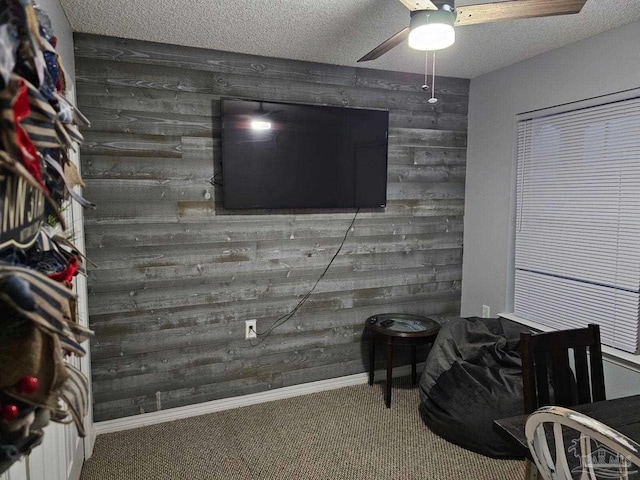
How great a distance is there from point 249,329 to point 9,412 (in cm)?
245

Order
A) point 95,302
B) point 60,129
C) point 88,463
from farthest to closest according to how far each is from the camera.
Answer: point 95,302
point 88,463
point 60,129

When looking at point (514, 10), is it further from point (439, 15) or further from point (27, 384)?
point (27, 384)

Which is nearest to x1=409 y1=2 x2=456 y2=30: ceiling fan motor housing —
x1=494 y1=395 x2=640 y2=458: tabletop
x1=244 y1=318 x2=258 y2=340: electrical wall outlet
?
x1=494 y1=395 x2=640 y2=458: tabletop

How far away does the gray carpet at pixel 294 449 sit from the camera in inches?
93.3

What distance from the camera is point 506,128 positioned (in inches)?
128

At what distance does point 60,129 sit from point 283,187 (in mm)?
2226

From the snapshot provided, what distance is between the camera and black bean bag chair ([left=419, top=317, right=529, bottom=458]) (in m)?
2.53

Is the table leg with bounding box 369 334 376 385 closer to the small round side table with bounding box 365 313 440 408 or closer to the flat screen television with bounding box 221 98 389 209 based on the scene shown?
the small round side table with bounding box 365 313 440 408

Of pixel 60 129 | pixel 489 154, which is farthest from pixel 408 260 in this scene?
pixel 60 129

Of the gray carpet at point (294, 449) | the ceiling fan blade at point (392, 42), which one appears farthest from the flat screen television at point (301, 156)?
the gray carpet at point (294, 449)

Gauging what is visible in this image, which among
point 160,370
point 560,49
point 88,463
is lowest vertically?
point 88,463

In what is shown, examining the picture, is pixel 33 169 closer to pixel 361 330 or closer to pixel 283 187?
pixel 283 187

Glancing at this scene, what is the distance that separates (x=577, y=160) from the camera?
2789 millimetres

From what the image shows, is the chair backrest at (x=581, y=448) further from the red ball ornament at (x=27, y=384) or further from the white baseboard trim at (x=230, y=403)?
the white baseboard trim at (x=230, y=403)
